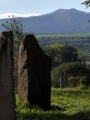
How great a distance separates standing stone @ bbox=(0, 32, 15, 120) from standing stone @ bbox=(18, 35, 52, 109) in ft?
30.4

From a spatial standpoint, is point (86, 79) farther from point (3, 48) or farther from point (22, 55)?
point (3, 48)

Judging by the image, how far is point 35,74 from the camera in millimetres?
17797

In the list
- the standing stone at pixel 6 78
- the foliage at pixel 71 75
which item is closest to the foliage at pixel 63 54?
the foliage at pixel 71 75

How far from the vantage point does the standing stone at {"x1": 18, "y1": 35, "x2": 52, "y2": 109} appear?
701 inches

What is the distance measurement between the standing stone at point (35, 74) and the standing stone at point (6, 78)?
928 cm

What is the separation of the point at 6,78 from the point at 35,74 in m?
9.54

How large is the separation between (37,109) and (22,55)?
259 cm

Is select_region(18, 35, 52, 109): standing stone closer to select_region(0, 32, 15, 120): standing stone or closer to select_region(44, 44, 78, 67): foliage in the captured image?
select_region(0, 32, 15, 120): standing stone

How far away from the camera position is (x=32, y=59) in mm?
18016

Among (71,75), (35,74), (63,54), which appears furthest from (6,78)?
(63,54)

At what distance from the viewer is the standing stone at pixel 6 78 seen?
8234 mm

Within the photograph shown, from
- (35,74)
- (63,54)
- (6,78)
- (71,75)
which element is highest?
(6,78)

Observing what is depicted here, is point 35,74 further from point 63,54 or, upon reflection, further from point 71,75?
point 63,54

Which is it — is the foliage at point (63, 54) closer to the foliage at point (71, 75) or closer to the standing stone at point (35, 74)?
the foliage at point (71, 75)
